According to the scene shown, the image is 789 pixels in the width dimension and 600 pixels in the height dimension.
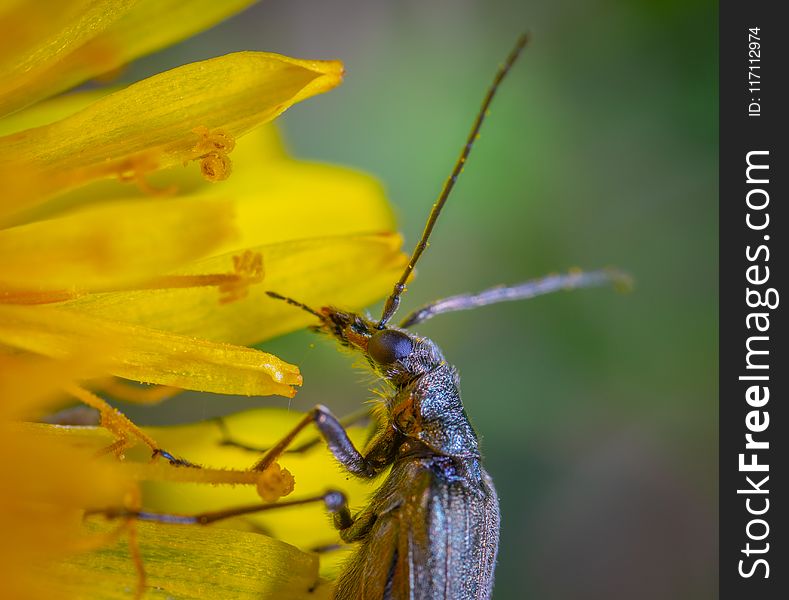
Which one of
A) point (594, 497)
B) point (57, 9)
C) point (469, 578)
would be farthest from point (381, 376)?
point (594, 497)

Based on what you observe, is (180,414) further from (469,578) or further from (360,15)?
(360,15)

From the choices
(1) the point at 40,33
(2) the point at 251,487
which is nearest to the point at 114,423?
(2) the point at 251,487

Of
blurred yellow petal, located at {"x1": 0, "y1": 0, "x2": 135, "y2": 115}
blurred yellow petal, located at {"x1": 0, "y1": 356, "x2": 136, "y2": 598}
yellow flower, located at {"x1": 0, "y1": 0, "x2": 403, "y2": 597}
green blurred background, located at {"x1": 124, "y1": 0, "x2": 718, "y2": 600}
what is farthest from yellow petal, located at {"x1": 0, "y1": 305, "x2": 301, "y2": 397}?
green blurred background, located at {"x1": 124, "y1": 0, "x2": 718, "y2": 600}

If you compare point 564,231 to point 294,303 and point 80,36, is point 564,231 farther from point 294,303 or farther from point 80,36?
point 80,36

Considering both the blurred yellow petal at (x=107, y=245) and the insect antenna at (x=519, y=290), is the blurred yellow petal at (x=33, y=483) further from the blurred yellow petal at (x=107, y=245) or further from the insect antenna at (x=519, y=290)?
the insect antenna at (x=519, y=290)

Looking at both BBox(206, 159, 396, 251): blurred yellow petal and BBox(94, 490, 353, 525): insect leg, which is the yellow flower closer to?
BBox(94, 490, 353, 525): insect leg
